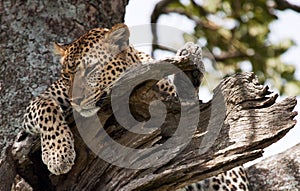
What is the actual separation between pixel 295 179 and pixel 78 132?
4.05 ft

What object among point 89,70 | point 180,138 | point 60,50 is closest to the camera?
point 180,138

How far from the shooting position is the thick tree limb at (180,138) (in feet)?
13.1

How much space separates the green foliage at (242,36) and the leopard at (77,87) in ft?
9.02

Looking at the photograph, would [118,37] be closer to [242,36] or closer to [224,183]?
[224,183]

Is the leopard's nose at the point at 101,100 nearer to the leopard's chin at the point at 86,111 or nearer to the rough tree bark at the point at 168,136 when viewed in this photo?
the leopard's chin at the point at 86,111

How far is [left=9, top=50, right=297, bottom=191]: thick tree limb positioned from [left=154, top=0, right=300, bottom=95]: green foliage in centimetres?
355

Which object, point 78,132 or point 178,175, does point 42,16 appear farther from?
point 178,175

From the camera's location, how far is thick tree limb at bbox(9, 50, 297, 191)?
398cm

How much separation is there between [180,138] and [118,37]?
0.98 m

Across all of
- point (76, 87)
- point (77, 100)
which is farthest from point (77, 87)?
point (77, 100)

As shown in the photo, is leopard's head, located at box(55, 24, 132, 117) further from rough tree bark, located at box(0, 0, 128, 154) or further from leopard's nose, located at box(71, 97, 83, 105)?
rough tree bark, located at box(0, 0, 128, 154)

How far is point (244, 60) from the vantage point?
797 cm

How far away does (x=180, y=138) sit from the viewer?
13.9ft

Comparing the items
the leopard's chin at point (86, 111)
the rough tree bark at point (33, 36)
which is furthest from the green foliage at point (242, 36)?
the leopard's chin at point (86, 111)
